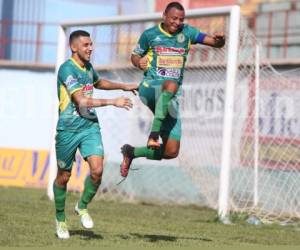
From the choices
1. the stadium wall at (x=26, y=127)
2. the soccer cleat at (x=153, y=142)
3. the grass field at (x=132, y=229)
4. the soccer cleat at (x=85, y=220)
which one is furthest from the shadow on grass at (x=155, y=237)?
the stadium wall at (x=26, y=127)

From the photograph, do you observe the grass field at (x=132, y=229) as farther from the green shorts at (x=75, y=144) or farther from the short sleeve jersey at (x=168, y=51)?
the short sleeve jersey at (x=168, y=51)

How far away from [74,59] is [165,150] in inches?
54.9

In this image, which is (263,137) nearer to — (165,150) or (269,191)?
(269,191)

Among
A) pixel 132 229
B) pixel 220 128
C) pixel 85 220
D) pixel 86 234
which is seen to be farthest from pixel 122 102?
pixel 220 128

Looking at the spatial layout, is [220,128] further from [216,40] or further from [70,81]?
[70,81]

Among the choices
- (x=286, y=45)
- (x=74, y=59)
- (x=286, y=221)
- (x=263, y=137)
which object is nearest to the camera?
(x=74, y=59)

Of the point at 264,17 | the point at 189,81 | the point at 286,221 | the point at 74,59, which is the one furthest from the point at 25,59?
the point at 74,59

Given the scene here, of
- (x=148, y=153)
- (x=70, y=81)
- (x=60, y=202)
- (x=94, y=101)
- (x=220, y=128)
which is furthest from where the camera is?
(x=220, y=128)

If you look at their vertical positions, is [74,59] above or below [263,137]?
above

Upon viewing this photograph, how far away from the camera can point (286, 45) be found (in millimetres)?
18328

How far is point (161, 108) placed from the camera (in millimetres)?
8445

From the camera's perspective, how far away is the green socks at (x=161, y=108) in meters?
8.41

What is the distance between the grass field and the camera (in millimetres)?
8383

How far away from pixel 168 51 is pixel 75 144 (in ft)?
4.61
